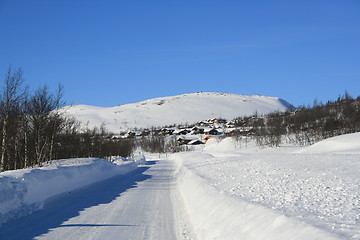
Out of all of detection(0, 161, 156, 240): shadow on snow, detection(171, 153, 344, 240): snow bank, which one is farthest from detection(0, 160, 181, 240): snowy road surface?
detection(171, 153, 344, 240): snow bank

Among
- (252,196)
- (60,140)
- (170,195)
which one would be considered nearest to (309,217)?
(252,196)

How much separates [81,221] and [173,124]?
19096 centimetres

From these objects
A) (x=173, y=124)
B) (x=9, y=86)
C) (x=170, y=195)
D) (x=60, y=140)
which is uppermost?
(x=173, y=124)

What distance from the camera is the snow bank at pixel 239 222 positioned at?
4.57 meters

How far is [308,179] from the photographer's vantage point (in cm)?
1023

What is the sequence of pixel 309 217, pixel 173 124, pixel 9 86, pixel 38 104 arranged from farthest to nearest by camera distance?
pixel 173 124 → pixel 38 104 → pixel 9 86 → pixel 309 217

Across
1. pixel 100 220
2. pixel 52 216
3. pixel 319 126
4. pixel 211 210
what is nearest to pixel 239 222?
pixel 211 210

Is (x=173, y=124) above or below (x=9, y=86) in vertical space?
above

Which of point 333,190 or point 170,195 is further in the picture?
point 170,195

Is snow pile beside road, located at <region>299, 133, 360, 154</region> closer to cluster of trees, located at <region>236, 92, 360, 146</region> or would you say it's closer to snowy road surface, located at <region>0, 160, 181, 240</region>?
cluster of trees, located at <region>236, 92, 360, 146</region>

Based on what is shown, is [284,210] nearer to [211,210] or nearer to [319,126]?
[211,210]

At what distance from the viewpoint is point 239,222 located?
6.09 m

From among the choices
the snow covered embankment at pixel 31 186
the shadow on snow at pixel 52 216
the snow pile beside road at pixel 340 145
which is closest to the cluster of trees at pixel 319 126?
the snow pile beside road at pixel 340 145

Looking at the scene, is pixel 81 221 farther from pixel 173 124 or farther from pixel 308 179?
pixel 173 124
